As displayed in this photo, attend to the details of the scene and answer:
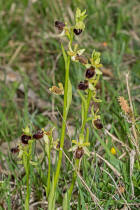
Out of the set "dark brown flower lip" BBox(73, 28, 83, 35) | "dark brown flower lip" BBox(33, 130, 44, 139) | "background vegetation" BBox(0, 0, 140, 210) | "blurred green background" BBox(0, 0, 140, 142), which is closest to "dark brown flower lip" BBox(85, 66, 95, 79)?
"dark brown flower lip" BBox(73, 28, 83, 35)

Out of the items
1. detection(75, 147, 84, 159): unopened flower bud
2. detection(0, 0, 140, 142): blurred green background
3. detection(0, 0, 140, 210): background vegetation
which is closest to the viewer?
detection(75, 147, 84, 159): unopened flower bud

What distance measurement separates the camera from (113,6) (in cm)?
399

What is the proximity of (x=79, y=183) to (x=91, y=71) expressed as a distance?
21.8 inches

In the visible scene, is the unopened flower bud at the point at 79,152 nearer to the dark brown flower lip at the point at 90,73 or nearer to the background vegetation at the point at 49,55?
the dark brown flower lip at the point at 90,73

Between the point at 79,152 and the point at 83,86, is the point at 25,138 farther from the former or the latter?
the point at 83,86

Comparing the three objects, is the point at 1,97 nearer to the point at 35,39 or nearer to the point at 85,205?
the point at 35,39

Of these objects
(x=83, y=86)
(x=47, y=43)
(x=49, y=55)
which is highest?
(x=47, y=43)

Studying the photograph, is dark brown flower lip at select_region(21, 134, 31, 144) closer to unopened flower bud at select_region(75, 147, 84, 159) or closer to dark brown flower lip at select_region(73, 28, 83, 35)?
unopened flower bud at select_region(75, 147, 84, 159)

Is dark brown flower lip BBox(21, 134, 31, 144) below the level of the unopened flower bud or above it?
above

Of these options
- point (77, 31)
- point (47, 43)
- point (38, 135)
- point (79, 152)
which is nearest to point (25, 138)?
point (38, 135)

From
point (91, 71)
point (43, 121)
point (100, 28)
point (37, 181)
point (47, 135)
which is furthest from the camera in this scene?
point (100, 28)

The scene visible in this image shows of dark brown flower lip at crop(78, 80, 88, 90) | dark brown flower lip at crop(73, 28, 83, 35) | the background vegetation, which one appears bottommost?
dark brown flower lip at crop(78, 80, 88, 90)

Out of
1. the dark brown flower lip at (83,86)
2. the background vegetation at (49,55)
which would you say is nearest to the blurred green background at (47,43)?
the background vegetation at (49,55)

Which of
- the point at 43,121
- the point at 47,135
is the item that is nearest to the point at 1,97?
the point at 43,121
